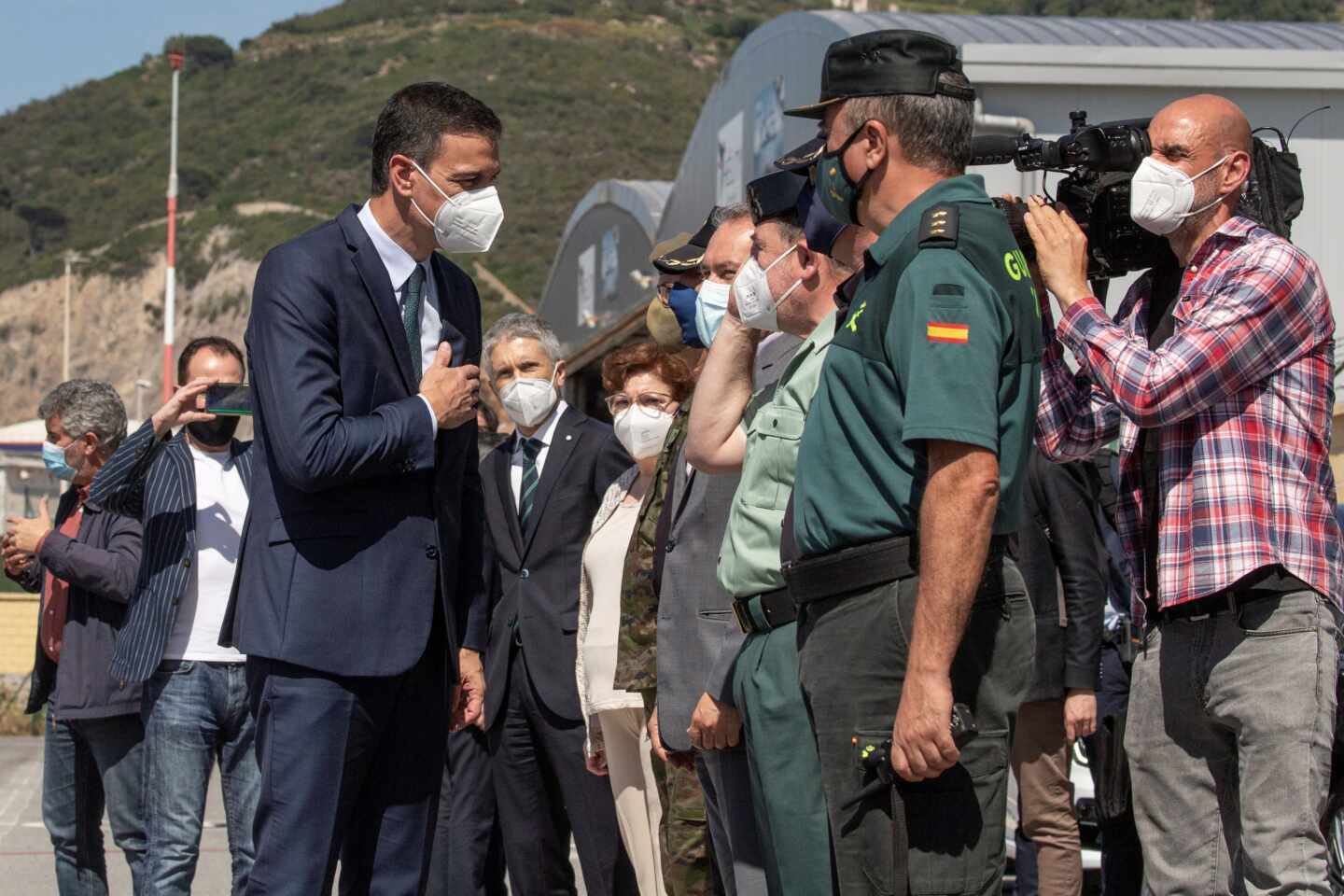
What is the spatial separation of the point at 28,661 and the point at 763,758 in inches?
624

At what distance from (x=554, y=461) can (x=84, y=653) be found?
1844 mm

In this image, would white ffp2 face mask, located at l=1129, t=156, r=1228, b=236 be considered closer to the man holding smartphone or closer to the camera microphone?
the camera microphone

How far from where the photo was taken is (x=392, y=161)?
13.6 feet

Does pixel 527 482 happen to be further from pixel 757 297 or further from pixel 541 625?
pixel 757 297

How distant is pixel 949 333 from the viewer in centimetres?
310

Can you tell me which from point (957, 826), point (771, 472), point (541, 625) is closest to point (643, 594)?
point (541, 625)

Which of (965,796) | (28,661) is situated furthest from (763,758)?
(28,661)

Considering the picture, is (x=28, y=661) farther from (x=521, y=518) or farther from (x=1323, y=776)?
(x=1323, y=776)

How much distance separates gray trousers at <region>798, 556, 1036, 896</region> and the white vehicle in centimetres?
394

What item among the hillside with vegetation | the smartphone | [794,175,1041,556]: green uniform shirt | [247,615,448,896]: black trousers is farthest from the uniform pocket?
the hillside with vegetation

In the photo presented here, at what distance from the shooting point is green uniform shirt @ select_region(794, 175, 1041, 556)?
309 cm

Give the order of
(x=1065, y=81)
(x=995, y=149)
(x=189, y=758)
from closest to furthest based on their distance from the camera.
→ (x=995, y=149)
(x=189, y=758)
(x=1065, y=81)

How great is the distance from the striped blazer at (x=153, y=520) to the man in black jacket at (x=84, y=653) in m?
0.11

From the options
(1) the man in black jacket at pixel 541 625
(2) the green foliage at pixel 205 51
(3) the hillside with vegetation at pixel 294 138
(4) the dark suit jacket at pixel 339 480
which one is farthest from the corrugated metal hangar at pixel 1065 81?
(2) the green foliage at pixel 205 51
